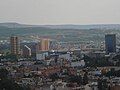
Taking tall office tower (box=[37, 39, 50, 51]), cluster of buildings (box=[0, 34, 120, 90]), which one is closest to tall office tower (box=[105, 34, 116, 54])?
cluster of buildings (box=[0, 34, 120, 90])

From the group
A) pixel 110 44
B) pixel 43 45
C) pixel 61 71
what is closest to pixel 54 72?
pixel 61 71

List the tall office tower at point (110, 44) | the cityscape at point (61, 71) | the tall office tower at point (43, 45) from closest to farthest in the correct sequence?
the cityscape at point (61, 71) → the tall office tower at point (110, 44) → the tall office tower at point (43, 45)

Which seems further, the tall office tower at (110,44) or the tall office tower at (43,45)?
the tall office tower at (43,45)

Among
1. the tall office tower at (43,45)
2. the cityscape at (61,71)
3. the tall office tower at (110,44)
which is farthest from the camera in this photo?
the tall office tower at (43,45)

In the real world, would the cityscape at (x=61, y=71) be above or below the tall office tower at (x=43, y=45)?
above

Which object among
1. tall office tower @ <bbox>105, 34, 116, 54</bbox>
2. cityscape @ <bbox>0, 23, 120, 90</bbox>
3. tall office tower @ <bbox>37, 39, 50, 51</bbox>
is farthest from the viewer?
tall office tower @ <bbox>37, 39, 50, 51</bbox>

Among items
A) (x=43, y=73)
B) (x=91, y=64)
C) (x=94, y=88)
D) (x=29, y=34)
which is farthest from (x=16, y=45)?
(x=29, y=34)

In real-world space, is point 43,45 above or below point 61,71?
below

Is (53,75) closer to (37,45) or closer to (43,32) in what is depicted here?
(37,45)

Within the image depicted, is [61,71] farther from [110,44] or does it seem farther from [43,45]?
[43,45]

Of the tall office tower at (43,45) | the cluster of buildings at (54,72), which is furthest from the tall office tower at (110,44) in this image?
the tall office tower at (43,45)

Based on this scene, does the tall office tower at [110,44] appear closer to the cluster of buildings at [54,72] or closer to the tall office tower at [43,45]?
the cluster of buildings at [54,72]

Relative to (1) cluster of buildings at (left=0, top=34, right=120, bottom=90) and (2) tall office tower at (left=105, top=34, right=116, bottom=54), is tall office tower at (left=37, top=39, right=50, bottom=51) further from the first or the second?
(2) tall office tower at (left=105, top=34, right=116, bottom=54)
